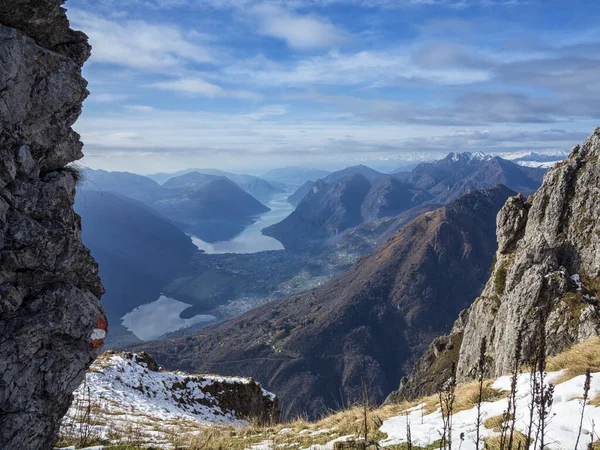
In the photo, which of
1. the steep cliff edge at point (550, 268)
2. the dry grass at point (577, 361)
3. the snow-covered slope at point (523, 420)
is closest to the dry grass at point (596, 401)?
the snow-covered slope at point (523, 420)

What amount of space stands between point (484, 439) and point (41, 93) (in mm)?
14231

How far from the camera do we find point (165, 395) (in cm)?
2753

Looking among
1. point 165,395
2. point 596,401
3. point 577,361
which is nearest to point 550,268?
point 577,361

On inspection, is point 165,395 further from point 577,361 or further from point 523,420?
point 577,361

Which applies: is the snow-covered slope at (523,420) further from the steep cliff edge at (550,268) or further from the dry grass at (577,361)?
the steep cliff edge at (550,268)

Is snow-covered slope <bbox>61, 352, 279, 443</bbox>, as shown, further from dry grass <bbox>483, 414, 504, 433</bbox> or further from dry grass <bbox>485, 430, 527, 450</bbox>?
dry grass <bbox>485, 430, 527, 450</bbox>

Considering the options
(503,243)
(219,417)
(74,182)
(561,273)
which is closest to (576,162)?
(503,243)

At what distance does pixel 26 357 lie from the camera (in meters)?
9.30

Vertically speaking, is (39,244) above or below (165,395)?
above

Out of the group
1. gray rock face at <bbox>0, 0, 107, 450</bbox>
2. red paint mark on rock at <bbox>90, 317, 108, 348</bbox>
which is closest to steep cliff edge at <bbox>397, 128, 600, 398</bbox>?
red paint mark on rock at <bbox>90, 317, 108, 348</bbox>

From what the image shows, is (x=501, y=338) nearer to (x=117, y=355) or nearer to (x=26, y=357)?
(x=117, y=355)

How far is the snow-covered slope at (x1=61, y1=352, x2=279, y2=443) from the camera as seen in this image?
72.4ft

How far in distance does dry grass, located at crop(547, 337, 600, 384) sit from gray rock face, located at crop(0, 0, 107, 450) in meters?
13.4

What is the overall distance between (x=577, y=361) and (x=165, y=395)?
25.4m
